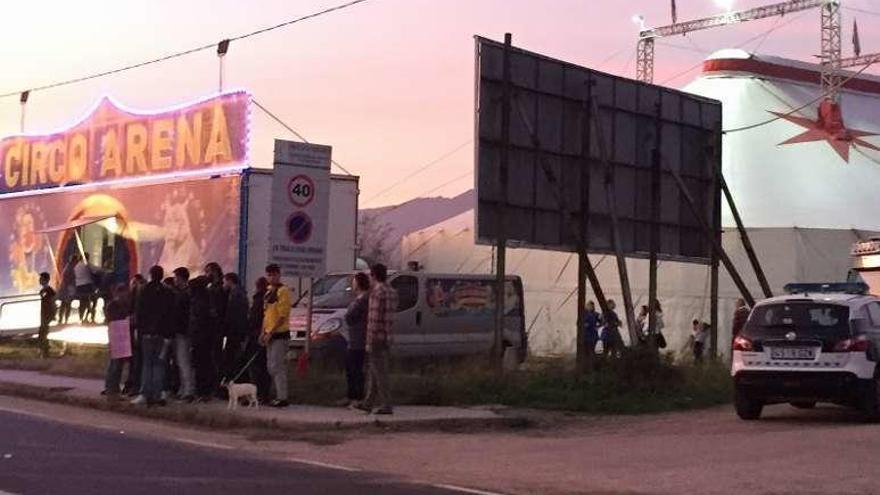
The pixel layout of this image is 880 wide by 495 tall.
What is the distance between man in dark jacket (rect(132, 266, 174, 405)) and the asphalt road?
2.98 m

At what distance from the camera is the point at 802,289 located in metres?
18.0

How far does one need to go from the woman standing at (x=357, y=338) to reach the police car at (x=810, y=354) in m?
4.67

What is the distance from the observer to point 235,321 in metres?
16.4

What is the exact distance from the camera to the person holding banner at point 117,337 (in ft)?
54.9

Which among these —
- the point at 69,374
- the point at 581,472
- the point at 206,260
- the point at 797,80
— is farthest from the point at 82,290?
the point at 797,80

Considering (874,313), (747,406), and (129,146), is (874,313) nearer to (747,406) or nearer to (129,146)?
(747,406)

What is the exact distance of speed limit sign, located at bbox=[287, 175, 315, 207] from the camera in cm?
1762

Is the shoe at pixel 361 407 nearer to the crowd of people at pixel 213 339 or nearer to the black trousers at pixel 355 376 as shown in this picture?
the crowd of people at pixel 213 339

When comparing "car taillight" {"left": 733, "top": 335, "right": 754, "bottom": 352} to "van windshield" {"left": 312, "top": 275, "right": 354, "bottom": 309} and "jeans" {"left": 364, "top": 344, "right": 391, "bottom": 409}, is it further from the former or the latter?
"van windshield" {"left": 312, "top": 275, "right": 354, "bottom": 309}

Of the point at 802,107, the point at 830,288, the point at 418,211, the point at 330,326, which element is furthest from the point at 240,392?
the point at 418,211

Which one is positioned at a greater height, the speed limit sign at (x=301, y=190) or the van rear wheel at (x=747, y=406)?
the speed limit sign at (x=301, y=190)

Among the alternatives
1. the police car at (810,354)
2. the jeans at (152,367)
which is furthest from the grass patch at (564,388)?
the police car at (810,354)

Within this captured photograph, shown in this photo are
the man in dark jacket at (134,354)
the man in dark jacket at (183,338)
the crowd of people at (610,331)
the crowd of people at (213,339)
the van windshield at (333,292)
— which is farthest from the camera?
the van windshield at (333,292)

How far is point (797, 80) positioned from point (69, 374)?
1086 inches
